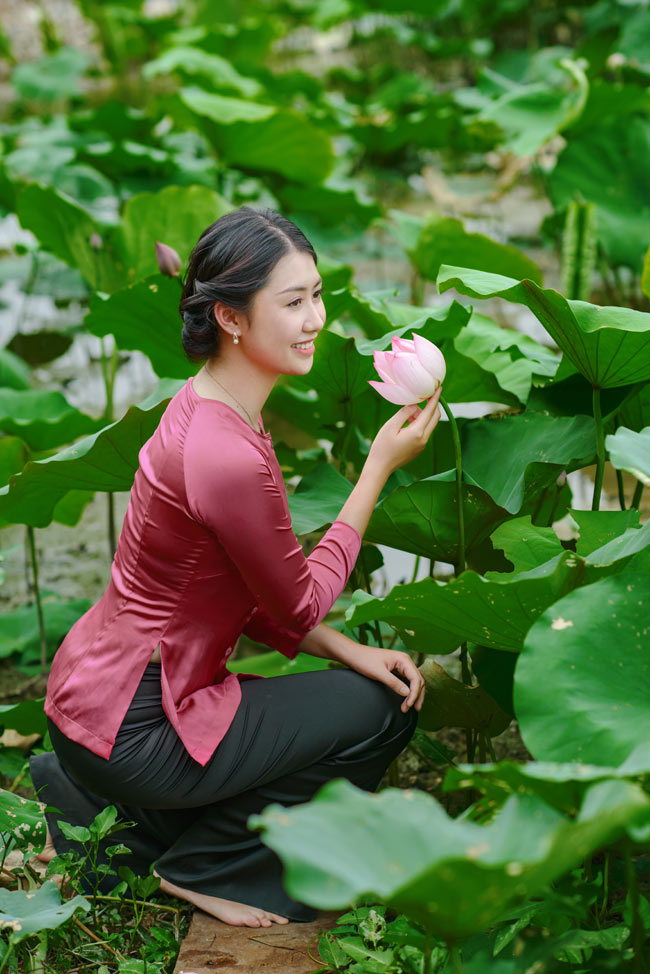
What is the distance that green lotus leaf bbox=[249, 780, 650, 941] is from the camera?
630 mm

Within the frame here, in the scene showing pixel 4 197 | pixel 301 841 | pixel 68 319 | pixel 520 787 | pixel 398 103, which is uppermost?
pixel 301 841

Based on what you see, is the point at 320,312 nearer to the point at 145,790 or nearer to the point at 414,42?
the point at 145,790

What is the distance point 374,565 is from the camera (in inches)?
59.3

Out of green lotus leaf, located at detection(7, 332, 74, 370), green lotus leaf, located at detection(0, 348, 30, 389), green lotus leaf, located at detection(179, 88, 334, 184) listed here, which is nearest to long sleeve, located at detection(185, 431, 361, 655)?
green lotus leaf, located at detection(0, 348, 30, 389)

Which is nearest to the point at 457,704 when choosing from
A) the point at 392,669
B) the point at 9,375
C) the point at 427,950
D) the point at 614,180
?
the point at 392,669

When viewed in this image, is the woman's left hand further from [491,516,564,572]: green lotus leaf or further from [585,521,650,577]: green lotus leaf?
[585,521,650,577]: green lotus leaf

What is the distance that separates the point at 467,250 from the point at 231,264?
43.7 inches

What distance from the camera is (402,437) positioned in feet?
3.85

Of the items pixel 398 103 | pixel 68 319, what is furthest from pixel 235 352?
pixel 398 103

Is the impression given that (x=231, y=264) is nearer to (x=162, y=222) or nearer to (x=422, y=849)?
(x=422, y=849)

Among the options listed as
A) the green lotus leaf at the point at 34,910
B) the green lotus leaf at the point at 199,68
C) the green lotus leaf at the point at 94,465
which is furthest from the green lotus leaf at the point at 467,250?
the green lotus leaf at the point at 199,68

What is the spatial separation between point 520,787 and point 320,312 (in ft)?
1.86

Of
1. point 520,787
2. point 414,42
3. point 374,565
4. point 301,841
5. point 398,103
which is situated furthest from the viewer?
point 414,42

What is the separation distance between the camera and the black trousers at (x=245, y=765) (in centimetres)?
116
